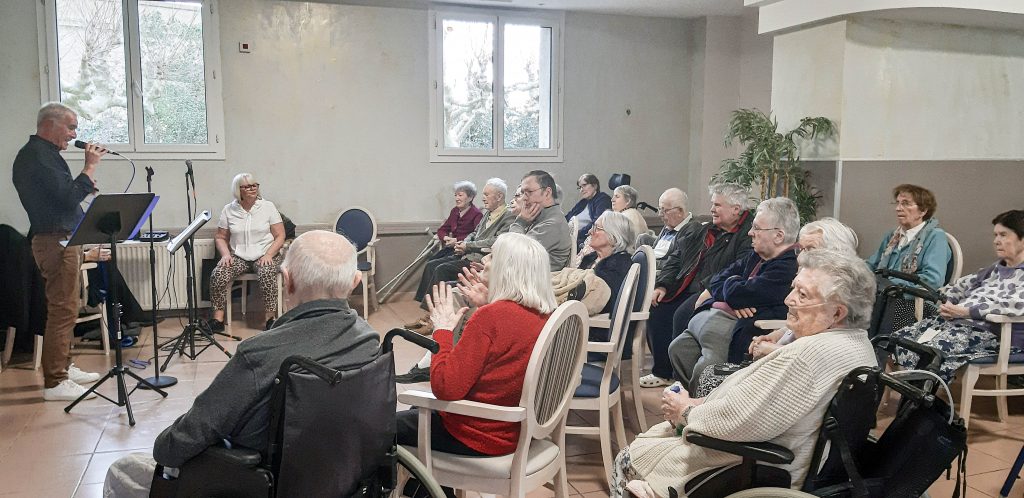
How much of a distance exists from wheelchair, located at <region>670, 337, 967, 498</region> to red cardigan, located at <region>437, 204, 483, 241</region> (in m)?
4.84

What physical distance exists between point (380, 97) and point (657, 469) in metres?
5.59

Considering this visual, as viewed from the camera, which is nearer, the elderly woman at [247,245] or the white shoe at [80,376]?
the white shoe at [80,376]

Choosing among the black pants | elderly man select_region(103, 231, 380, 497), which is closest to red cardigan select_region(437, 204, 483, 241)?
the black pants

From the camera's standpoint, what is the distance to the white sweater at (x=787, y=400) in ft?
6.29

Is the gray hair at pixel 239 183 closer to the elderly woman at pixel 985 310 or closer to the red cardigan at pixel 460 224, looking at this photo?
the red cardigan at pixel 460 224

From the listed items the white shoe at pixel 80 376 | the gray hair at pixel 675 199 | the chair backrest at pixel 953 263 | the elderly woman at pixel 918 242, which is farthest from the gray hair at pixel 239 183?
the chair backrest at pixel 953 263

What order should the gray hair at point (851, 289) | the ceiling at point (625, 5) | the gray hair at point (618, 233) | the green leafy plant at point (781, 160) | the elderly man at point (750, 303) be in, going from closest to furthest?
the gray hair at point (851, 289) < the elderly man at point (750, 303) < the gray hair at point (618, 233) < the green leafy plant at point (781, 160) < the ceiling at point (625, 5)

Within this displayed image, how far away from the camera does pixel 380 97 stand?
7121mm

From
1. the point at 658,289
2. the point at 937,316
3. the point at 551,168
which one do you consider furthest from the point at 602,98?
the point at 937,316

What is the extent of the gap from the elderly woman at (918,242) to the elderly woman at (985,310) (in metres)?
0.30

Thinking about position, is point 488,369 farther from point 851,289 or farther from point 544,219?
point 544,219

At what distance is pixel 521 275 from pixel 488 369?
0.98 feet

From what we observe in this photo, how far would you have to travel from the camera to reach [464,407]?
2.21 meters

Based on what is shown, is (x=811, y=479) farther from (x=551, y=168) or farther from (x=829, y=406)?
(x=551, y=168)
